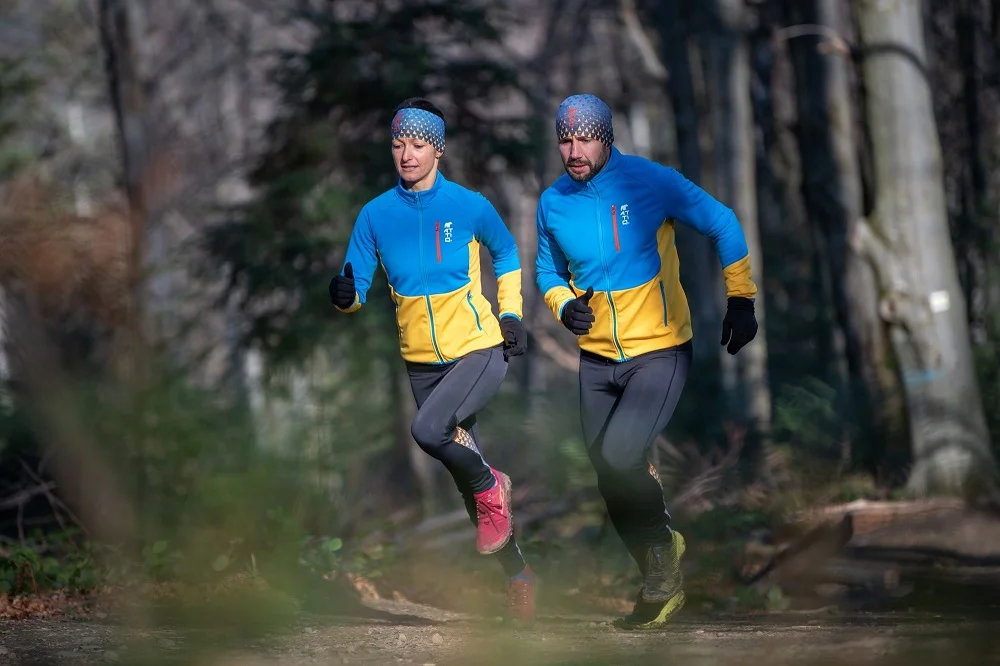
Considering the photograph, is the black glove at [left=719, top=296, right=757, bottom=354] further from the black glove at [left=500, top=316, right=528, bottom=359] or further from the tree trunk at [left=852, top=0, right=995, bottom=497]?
the tree trunk at [left=852, top=0, right=995, bottom=497]

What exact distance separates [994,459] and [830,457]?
150cm

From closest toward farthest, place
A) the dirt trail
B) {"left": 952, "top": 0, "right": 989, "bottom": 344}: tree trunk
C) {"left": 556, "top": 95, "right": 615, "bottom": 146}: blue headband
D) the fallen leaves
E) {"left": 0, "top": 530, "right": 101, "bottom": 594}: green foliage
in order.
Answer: the dirt trail < {"left": 556, "top": 95, "right": 615, "bottom": 146}: blue headband < the fallen leaves < {"left": 0, "top": 530, "right": 101, "bottom": 594}: green foliage < {"left": 952, "top": 0, "right": 989, "bottom": 344}: tree trunk

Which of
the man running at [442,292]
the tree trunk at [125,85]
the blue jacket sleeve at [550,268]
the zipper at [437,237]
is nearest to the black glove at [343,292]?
the man running at [442,292]

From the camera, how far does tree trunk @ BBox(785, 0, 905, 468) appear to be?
1480 cm

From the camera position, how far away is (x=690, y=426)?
1517 cm

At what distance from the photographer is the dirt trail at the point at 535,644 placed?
19.6 feet

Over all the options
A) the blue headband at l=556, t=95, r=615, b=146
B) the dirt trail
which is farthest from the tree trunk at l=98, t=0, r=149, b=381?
the blue headband at l=556, t=95, r=615, b=146

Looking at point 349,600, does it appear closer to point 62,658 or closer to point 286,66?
point 62,658

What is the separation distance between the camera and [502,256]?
738cm

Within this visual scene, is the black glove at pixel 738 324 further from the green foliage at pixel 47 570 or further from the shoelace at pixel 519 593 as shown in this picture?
the green foliage at pixel 47 570

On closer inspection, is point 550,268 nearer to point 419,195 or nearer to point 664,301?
point 664,301

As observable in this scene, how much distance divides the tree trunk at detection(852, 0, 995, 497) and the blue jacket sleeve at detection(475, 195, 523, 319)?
193 inches

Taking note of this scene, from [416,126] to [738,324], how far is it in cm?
198

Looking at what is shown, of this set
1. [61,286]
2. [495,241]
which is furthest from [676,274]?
[61,286]
